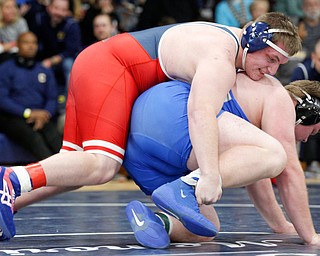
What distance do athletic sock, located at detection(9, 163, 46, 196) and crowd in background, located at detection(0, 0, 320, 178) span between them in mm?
4214

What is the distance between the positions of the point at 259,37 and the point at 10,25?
5427mm

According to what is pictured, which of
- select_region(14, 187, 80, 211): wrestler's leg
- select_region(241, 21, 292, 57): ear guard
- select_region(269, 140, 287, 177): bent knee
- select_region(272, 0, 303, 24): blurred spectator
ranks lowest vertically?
select_region(272, 0, 303, 24): blurred spectator

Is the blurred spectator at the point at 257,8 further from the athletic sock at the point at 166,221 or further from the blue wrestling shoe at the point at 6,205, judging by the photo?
the blue wrestling shoe at the point at 6,205

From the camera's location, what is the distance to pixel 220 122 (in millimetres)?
3918

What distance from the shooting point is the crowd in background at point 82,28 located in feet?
27.3

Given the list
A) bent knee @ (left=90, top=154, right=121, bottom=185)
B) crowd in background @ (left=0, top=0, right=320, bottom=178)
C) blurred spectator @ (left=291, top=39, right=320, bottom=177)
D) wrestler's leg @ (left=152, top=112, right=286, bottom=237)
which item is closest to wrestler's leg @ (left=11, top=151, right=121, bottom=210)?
bent knee @ (left=90, top=154, right=121, bottom=185)

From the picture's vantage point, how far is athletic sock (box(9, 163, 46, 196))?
12.9ft

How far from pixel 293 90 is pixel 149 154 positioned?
0.73 meters

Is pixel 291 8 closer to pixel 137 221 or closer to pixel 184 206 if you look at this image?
pixel 137 221

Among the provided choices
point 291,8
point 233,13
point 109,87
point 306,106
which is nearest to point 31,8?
point 233,13

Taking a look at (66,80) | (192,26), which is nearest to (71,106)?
(192,26)

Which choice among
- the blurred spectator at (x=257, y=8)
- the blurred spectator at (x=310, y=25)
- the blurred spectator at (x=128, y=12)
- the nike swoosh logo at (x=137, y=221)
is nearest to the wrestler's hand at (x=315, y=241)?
the nike swoosh logo at (x=137, y=221)

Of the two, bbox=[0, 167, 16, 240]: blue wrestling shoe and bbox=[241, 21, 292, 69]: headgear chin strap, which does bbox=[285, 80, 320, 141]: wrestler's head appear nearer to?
→ bbox=[241, 21, 292, 69]: headgear chin strap

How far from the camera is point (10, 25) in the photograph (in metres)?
9.08
